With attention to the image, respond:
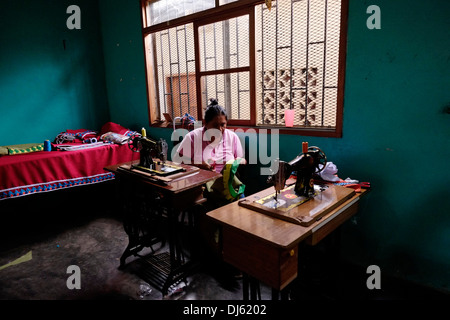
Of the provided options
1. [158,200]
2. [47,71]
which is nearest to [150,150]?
[158,200]

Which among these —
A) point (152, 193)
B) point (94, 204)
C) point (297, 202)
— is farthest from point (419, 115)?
point (94, 204)

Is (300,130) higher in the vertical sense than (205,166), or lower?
higher

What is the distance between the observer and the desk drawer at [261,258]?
1.31 meters

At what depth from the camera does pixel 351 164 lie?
2275mm

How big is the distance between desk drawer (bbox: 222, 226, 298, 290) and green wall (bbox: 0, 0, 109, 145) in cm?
363

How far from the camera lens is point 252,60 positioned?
8.92 feet

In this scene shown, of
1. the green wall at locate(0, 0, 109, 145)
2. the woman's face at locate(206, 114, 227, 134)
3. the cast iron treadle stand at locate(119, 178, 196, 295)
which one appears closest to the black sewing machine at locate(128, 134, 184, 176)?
the cast iron treadle stand at locate(119, 178, 196, 295)

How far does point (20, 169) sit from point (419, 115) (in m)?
3.52

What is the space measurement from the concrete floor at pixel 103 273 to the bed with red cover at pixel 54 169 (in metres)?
0.56

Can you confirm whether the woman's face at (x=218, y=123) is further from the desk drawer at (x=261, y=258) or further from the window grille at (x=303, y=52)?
the desk drawer at (x=261, y=258)

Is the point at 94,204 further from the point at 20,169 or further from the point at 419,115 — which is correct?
the point at 419,115

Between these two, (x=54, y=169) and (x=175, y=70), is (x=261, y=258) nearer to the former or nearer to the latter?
(x=54, y=169)

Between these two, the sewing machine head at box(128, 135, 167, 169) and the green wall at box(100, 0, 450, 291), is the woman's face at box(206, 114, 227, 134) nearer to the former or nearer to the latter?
the sewing machine head at box(128, 135, 167, 169)

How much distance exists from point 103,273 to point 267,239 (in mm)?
1815
